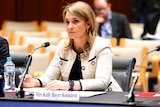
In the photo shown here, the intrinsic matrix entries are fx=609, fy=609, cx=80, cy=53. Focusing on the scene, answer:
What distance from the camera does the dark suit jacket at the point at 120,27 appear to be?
1068 centimetres

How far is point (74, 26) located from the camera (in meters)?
5.57

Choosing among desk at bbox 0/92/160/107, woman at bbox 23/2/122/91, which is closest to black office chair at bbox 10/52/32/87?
woman at bbox 23/2/122/91

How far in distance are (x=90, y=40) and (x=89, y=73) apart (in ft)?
1.02

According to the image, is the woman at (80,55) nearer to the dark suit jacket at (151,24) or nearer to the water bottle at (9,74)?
the water bottle at (9,74)

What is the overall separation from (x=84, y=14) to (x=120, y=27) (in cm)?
520

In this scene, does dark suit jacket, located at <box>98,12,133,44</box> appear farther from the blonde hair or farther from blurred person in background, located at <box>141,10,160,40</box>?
the blonde hair

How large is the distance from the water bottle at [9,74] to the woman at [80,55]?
4.7 inches

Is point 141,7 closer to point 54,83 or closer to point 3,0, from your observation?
point 3,0

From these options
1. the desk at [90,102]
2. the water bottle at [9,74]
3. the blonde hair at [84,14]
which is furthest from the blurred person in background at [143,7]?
the desk at [90,102]

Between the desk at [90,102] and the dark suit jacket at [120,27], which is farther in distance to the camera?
the dark suit jacket at [120,27]

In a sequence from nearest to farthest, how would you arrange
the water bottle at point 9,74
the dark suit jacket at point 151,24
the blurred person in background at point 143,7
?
the water bottle at point 9,74
the dark suit jacket at point 151,24
the blurred person in background at point 143,7

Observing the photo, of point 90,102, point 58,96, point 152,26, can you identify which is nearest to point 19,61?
point 58,96

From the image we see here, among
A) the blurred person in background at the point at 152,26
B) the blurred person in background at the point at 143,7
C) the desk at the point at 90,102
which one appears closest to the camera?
the desk at the point at 90,102

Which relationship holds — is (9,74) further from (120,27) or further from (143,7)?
(143,7)
